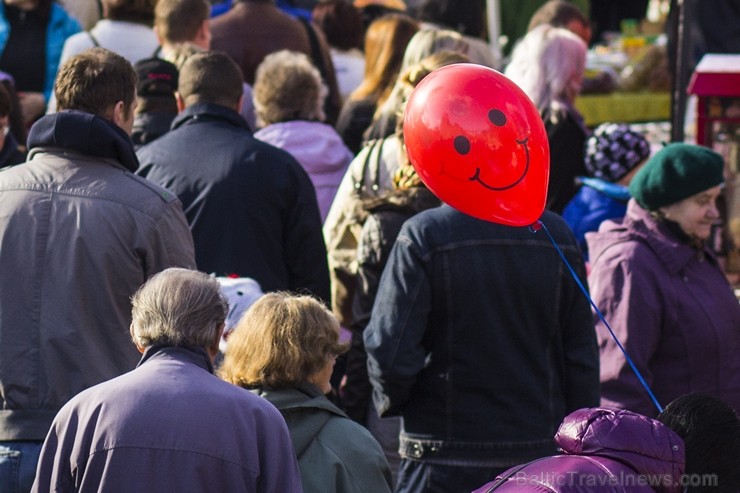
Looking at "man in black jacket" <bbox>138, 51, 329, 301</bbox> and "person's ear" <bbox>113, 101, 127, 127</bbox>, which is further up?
"person's ear" <bbox>113, 101, 127, 127</bbox>

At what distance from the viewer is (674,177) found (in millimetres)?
4816

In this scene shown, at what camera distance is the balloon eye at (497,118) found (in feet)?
13.1

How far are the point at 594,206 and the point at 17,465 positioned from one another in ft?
9.93

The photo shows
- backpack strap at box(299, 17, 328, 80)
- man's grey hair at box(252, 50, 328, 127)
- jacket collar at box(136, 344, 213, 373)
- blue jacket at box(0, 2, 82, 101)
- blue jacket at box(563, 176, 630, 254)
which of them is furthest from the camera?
backpack strap at box(299, 17, 328, 80)

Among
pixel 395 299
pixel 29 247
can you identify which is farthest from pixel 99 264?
pixel 395 299

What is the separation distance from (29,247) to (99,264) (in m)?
0.21

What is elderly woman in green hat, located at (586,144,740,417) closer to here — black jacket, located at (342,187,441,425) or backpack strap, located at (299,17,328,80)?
black jacket, located at (342,187,441,425)

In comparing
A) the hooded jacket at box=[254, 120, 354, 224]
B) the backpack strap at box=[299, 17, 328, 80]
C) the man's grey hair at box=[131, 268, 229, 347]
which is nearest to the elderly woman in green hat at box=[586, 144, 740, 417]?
the hooded jacket at box=[254, 120, 354, 224]

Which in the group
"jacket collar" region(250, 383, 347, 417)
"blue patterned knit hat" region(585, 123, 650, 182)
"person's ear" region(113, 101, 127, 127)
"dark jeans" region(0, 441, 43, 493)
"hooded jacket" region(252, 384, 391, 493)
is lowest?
"blue patterned knit hat" region(585, 123, 650, 182)

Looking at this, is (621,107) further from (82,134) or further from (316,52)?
(82,134)

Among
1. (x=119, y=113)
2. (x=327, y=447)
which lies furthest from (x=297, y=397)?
(x=119, y=113)

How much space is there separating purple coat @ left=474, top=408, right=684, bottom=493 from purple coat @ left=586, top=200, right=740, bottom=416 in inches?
77.4

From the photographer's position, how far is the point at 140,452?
307 centimetres

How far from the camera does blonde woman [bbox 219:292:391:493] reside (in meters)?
3.56
